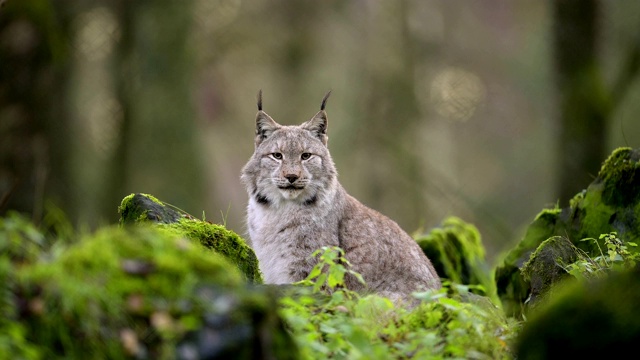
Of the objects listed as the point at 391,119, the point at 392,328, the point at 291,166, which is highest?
the point at 391,119

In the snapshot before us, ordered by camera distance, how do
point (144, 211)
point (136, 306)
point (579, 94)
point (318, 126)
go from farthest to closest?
1. point (579, 94)
2. point (318, 126)
3. point (144, 211)
4. point (136, 306)

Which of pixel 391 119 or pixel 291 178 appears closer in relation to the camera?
pixel 291 178

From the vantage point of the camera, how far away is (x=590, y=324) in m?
3.12

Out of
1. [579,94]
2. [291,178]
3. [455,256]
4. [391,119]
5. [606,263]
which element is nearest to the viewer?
[606,263]

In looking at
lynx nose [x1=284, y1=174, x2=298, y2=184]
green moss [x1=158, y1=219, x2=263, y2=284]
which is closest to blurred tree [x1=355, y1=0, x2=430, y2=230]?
lynx nose [x1=284, y1=174, x2=298, y2=184]

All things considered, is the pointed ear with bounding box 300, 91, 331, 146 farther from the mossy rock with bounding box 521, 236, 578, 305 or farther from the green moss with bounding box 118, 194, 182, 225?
the mossy rock with bounding box 521, 236, 578, 305

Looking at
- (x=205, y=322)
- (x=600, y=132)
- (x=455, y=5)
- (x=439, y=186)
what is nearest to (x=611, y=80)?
(x=600, y=132)

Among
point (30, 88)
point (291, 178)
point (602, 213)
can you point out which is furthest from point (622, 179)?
point (30, 88)

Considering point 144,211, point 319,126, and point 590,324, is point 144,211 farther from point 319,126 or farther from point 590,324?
point 590,324

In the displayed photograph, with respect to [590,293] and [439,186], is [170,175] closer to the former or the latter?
[439,186]

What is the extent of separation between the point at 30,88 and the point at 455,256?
5753mm

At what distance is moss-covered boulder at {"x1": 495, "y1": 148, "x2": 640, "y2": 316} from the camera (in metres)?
5.95

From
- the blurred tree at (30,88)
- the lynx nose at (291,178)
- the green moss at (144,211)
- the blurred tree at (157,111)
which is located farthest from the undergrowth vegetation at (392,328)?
the blurred tree at (157,111)

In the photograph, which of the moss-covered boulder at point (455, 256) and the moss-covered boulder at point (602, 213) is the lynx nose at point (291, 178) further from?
the moss-covered boulder at point (455, 256)
